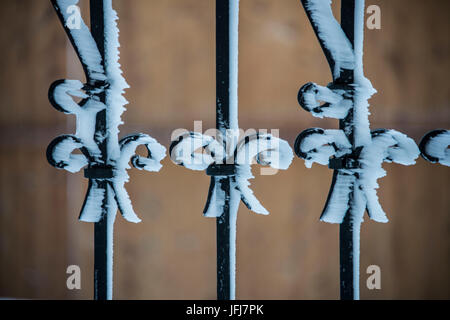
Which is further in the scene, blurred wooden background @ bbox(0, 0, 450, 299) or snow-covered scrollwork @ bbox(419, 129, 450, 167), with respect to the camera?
blurred wooden background @ bbox(0, 0, 450, 299)

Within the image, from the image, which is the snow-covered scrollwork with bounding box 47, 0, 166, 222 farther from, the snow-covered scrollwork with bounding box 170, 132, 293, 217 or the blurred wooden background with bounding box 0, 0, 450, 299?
the blurred wooden background with bounding box 0, 0, 450, 299

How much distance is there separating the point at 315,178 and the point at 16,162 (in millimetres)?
1105

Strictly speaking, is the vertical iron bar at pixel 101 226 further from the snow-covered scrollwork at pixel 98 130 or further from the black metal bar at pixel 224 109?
the black metal bar at pixel 224 109

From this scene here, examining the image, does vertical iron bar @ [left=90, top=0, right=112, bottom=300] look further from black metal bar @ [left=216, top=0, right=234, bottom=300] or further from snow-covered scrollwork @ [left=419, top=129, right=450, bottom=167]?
snow-covered scrollwork @ [left=419, top=129, right=450, bottom=167]

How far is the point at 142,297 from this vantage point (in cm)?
119

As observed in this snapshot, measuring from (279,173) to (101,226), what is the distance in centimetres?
82

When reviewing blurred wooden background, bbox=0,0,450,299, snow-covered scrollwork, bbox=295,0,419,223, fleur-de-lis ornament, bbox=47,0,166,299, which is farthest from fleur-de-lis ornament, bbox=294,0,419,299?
blurred wooden background, bbox=0,0,450,299

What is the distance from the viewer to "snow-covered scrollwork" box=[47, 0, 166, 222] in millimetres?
408

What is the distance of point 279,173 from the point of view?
1168 mm

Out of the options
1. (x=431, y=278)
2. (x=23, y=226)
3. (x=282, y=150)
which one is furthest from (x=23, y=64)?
(x=431, y=278)

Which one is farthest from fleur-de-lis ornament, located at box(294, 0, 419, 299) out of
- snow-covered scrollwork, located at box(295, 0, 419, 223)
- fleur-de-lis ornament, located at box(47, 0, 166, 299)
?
fleur-de-lis ornament, located at box(47, 0, 166, 299)

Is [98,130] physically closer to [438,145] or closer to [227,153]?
[227,153]

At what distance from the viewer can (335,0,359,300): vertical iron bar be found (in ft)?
1.31
